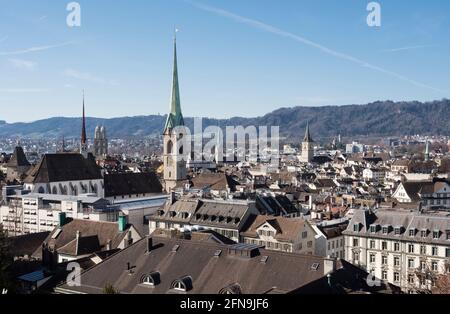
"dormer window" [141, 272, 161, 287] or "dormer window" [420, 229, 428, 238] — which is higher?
"dormer window" [141, 272, 161, 287]

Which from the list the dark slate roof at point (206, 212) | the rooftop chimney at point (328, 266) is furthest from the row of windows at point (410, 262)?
the rooftop chimney at point (328, 266)

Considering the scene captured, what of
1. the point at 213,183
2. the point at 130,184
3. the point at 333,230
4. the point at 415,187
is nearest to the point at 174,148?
the point at 213,183

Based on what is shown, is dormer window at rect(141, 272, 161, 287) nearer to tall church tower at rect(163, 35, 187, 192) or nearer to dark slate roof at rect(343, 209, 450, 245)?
dark slate roof at rect(343, 209, 450, 245)

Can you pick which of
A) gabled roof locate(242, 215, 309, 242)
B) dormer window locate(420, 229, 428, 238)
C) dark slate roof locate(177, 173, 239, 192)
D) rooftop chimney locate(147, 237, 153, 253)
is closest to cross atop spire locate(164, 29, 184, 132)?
dark slate roof locate(177, 173, 239, 192)

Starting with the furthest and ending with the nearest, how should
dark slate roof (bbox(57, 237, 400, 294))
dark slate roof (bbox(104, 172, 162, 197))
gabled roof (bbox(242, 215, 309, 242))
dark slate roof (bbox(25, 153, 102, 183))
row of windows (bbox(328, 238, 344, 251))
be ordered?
1. dark slate roof (bbox(104, 172, 162, 197))
2. dark slate roof (bbox(25, 153, 102, 183))
3. row of windows (bbox(328, 238, 344, 251))
4. gabled roof (bbox(242, 215, 309, 242))
5. dark slate roof (bbox(57, 237, 400, 294))

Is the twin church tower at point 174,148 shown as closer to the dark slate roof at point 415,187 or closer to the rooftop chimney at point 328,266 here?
the dark slate roof at point 415,187
